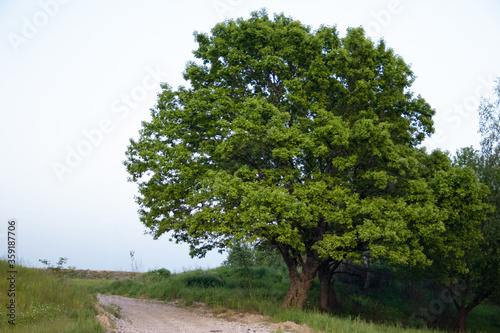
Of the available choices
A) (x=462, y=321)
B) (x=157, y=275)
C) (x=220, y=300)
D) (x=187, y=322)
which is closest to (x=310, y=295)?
(x=220, y=300)

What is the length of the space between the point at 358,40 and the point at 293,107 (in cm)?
415

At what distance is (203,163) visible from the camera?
17000 mm

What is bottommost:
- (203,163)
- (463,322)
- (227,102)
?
(463,322)

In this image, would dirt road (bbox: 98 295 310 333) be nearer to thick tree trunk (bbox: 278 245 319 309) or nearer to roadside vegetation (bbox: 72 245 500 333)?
roadside vegetation (bbox: 72 245 500 333)

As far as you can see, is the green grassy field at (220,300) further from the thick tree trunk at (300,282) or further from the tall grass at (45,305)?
the thick tree trunk at (300,282)

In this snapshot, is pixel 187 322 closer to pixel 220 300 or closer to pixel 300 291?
pixel 220 300

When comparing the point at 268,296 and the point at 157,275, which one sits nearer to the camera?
the point at 268,296

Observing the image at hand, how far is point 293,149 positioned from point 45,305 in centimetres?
976

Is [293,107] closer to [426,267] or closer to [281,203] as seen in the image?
[281,203]

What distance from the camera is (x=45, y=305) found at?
11.0m

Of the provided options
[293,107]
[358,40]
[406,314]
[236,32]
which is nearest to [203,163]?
[293,107]

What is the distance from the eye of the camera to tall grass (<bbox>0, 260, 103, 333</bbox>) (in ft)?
30.2

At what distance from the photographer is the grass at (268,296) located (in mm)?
17008

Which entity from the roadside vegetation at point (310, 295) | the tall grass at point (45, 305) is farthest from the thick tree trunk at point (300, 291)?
the tall grass at point (45, 305)
